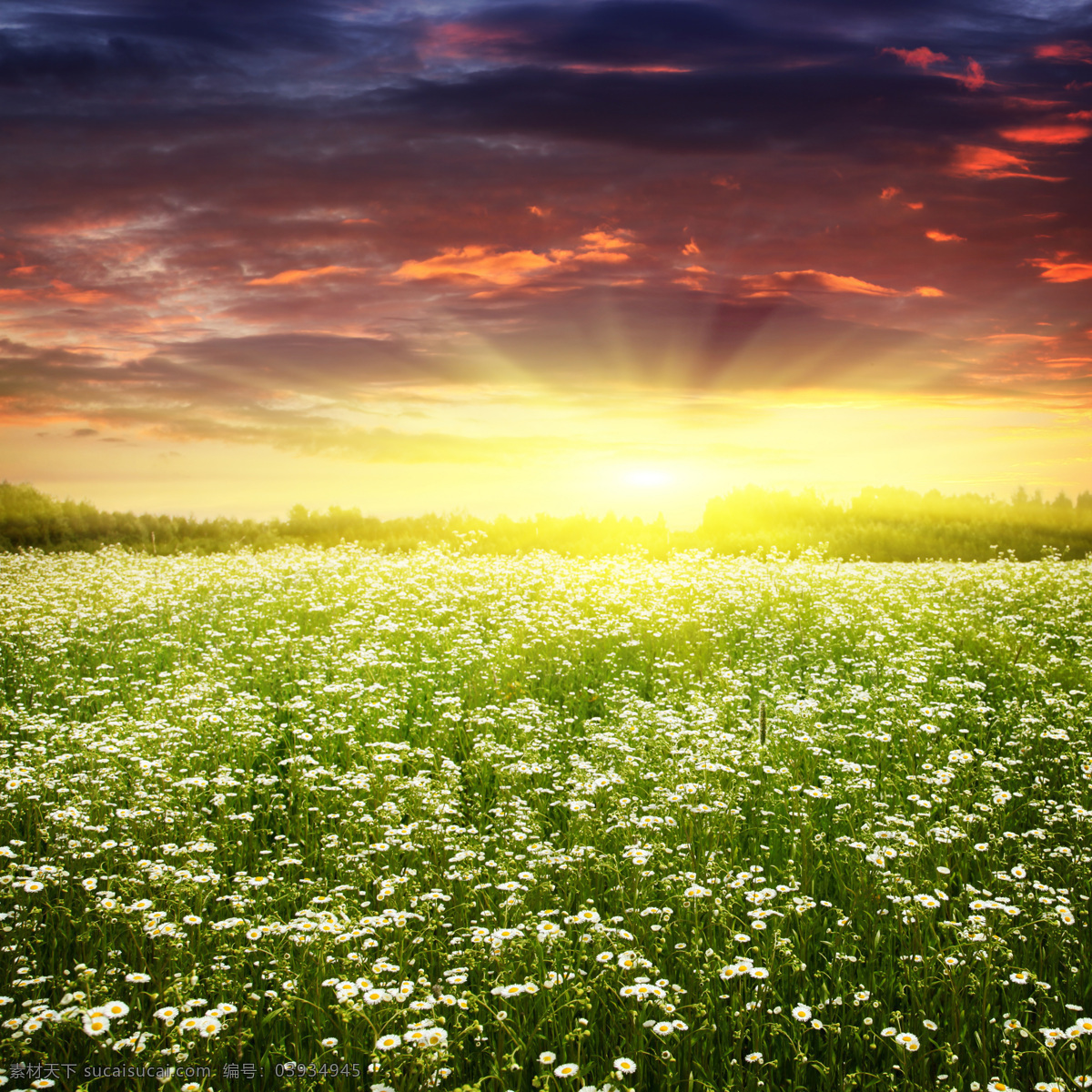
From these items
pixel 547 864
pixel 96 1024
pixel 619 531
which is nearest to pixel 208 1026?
pixel 96 1024

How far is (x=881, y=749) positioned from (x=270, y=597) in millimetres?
11299

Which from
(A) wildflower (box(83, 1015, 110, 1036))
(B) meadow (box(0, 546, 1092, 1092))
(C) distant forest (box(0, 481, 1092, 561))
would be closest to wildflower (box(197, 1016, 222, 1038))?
(B) meadow (box(0, 546, 1092, 1092))

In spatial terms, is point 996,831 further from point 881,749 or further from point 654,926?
point 654,926

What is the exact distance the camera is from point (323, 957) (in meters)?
4.00

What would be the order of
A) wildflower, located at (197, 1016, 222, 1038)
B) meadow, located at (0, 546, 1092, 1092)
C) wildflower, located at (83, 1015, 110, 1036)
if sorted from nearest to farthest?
wildflower, located at (83, 1015, 110, 1036), wildflower, located at (197, 1016, 222, 1038), meadow, located at (0, 546, 1092, 1092)

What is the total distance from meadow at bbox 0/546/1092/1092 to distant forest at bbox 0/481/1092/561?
615 inches

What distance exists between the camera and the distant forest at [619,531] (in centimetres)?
2927

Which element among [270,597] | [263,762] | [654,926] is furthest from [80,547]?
[654,926]

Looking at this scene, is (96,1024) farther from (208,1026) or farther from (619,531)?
(619,531)

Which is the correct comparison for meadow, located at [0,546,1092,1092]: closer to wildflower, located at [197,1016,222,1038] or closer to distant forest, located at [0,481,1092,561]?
wildflower, located at [197,1016,222,1038]

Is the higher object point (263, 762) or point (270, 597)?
A: point (270, 597)

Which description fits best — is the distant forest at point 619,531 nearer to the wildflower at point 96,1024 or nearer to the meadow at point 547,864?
the meadow at point 547,864

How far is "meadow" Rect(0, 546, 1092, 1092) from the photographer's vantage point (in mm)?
3670

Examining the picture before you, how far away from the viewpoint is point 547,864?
5.21m
